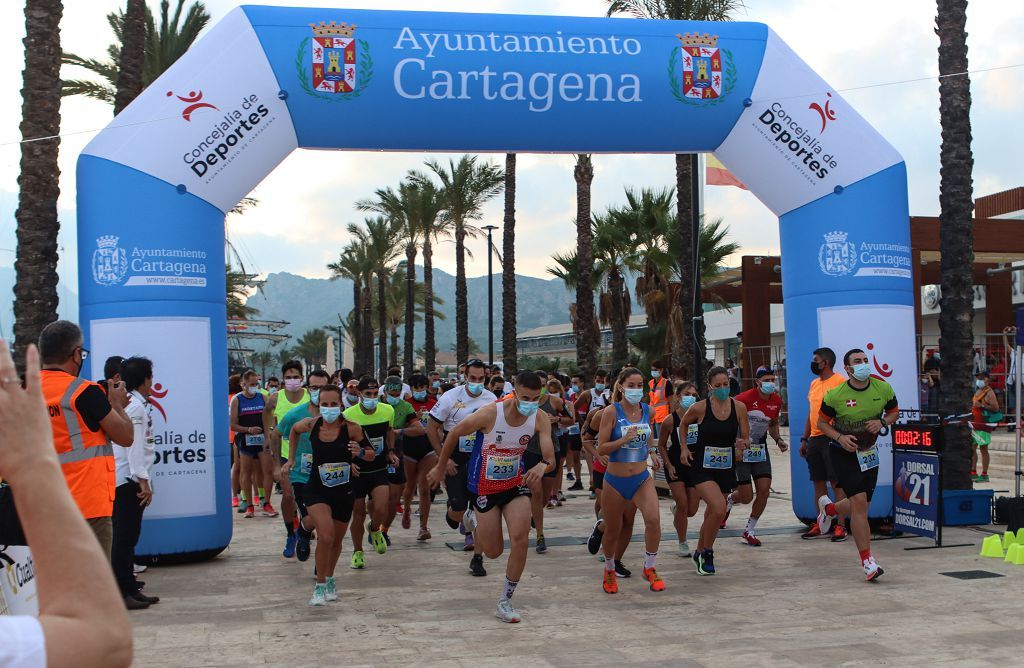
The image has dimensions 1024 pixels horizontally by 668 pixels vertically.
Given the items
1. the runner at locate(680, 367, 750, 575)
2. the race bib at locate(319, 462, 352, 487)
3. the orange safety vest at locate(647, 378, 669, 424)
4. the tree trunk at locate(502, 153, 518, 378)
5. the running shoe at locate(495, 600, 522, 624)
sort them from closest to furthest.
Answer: the running shoe at locate(495, 600, 522, 624) → the race bib at locate(319, 462, 352, 487) → the runner at locate(680, 367, 750, 575) → the orange safety vest at locate(647, 378, 669, 424) → the tree trunk at locate(502, 153, 518, 378)

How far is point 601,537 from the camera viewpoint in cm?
948

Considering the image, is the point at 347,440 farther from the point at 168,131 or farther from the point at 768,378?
the point at 768,378

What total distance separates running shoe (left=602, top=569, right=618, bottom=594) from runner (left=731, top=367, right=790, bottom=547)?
234 cm

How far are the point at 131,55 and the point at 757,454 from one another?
1047cm

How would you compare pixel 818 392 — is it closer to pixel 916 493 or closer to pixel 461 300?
pixel 916 493

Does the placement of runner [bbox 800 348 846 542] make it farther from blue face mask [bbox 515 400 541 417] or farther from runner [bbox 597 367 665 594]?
blue face mask [bbox 515 400 541 417]

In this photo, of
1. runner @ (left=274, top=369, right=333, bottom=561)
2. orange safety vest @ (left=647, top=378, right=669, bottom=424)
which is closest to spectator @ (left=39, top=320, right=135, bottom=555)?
runner @ (left=274, top=369, right=333, bottom=561)

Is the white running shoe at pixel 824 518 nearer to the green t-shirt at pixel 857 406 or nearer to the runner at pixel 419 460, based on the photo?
the green t-shirt at pixel 857 406

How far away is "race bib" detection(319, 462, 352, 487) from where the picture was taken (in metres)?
8.02

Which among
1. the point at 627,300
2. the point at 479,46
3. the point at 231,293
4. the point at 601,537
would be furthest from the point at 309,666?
the point at 231,293

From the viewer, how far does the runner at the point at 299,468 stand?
26.9 ft

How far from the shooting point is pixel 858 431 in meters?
8.62

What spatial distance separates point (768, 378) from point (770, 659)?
5.06m

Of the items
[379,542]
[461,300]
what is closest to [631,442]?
[379,542]
